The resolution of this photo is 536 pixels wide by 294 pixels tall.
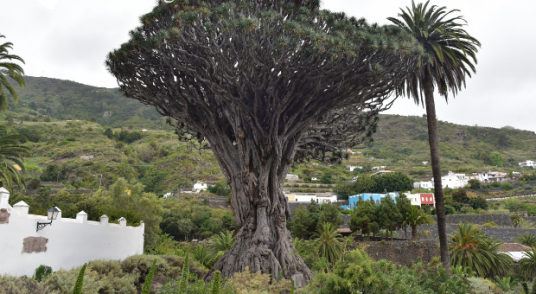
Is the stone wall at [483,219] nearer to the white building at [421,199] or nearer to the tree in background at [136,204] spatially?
the white building at [421,199]

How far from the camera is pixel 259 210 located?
36.8ft

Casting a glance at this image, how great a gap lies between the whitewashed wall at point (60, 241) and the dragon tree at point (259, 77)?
4685mm

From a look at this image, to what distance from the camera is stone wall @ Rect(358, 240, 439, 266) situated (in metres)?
24.3

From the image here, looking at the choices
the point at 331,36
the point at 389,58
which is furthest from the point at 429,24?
the point at 331,36

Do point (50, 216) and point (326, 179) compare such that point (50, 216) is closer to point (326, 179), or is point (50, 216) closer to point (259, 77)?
point (259, 77)

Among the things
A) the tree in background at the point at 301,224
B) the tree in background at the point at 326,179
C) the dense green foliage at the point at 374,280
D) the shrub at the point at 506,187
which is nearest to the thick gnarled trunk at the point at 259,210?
the dense green foliage at the point at 374,280

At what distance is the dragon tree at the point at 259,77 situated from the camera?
31.5 ft

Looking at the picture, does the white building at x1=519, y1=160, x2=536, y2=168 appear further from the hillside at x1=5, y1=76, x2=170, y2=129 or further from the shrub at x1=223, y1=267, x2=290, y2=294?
the shrub at x1=223, y1=267, x2=290, y2=294

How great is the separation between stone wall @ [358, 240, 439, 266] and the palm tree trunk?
11.3 metres

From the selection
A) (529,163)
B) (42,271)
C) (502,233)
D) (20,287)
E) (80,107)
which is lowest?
(502,233)

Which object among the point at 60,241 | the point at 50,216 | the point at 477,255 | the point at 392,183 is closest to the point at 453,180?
the point at 392,183

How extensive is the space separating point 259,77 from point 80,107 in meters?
132

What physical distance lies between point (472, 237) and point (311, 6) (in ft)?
54.3

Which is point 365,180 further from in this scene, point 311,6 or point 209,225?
point 311,6
